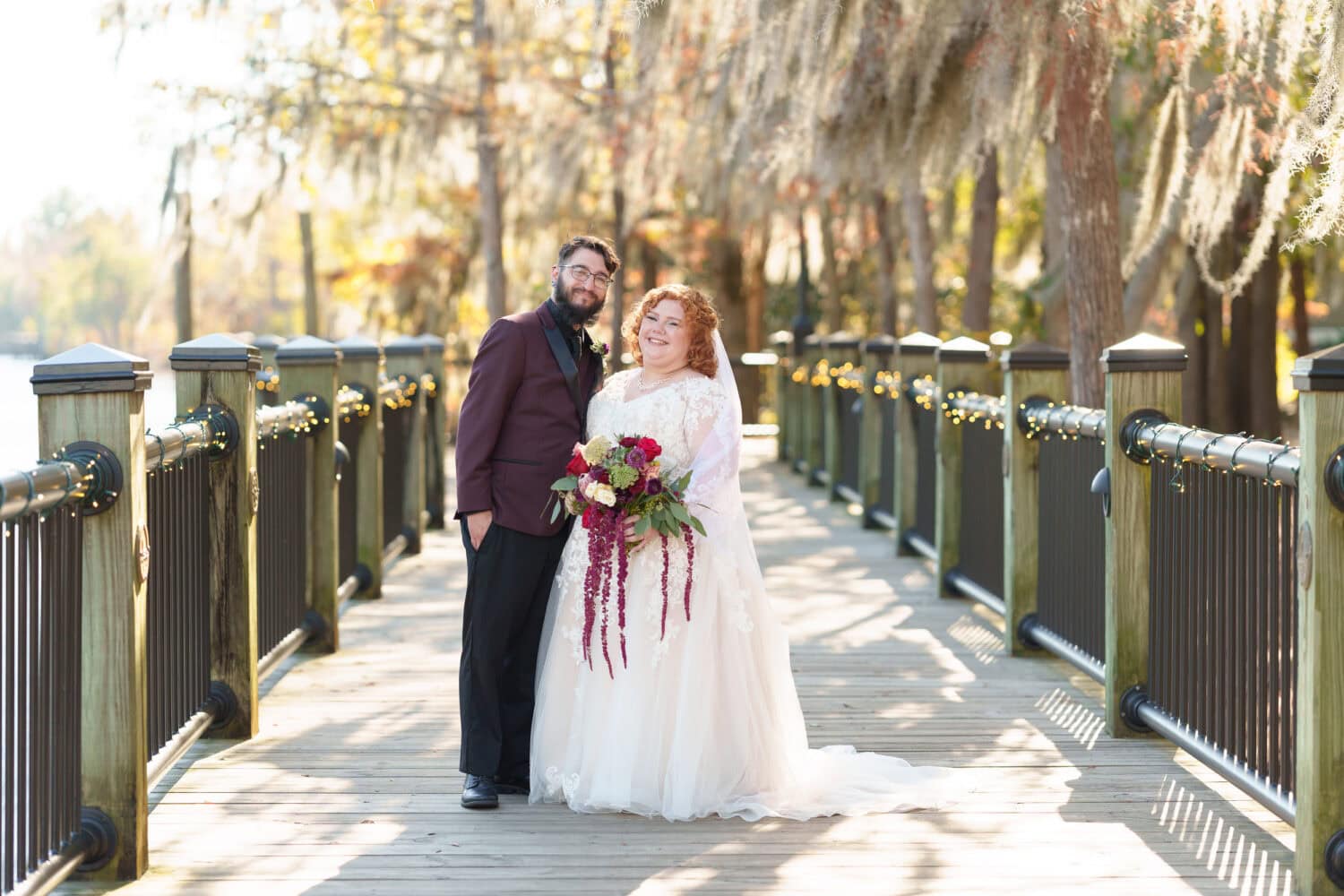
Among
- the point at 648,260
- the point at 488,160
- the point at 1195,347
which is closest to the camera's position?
the point at 1195,347

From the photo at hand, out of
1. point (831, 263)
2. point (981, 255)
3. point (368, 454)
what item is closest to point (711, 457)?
point (368, 454)

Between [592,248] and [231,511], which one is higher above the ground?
[592,248]

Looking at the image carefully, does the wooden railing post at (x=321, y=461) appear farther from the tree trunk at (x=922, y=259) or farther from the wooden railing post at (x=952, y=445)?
the tree trunk at (x=922, y=259)

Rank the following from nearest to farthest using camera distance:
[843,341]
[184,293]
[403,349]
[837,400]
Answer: [403,349] < [837,400] < [843,341] < [184,293]

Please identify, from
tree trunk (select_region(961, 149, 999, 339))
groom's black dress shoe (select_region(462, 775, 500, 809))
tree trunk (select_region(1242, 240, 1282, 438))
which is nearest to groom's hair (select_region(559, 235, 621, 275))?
groom's black dress shoe (select_region(462, 775, 500, 809))

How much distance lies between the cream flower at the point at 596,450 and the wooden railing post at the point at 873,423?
6.74 meters

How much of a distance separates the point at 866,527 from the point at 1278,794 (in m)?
7.03

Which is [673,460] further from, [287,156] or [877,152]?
[287,156]

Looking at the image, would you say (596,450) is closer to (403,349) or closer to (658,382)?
(658,382)

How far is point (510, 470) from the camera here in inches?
177

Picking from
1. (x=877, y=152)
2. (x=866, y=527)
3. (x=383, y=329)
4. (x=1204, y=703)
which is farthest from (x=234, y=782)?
(x=383, y=329)

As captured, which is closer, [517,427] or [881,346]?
[517,427]

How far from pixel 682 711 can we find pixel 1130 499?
175 cm

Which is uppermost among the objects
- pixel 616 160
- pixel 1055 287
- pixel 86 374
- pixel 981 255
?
Result: pixel 616 160
